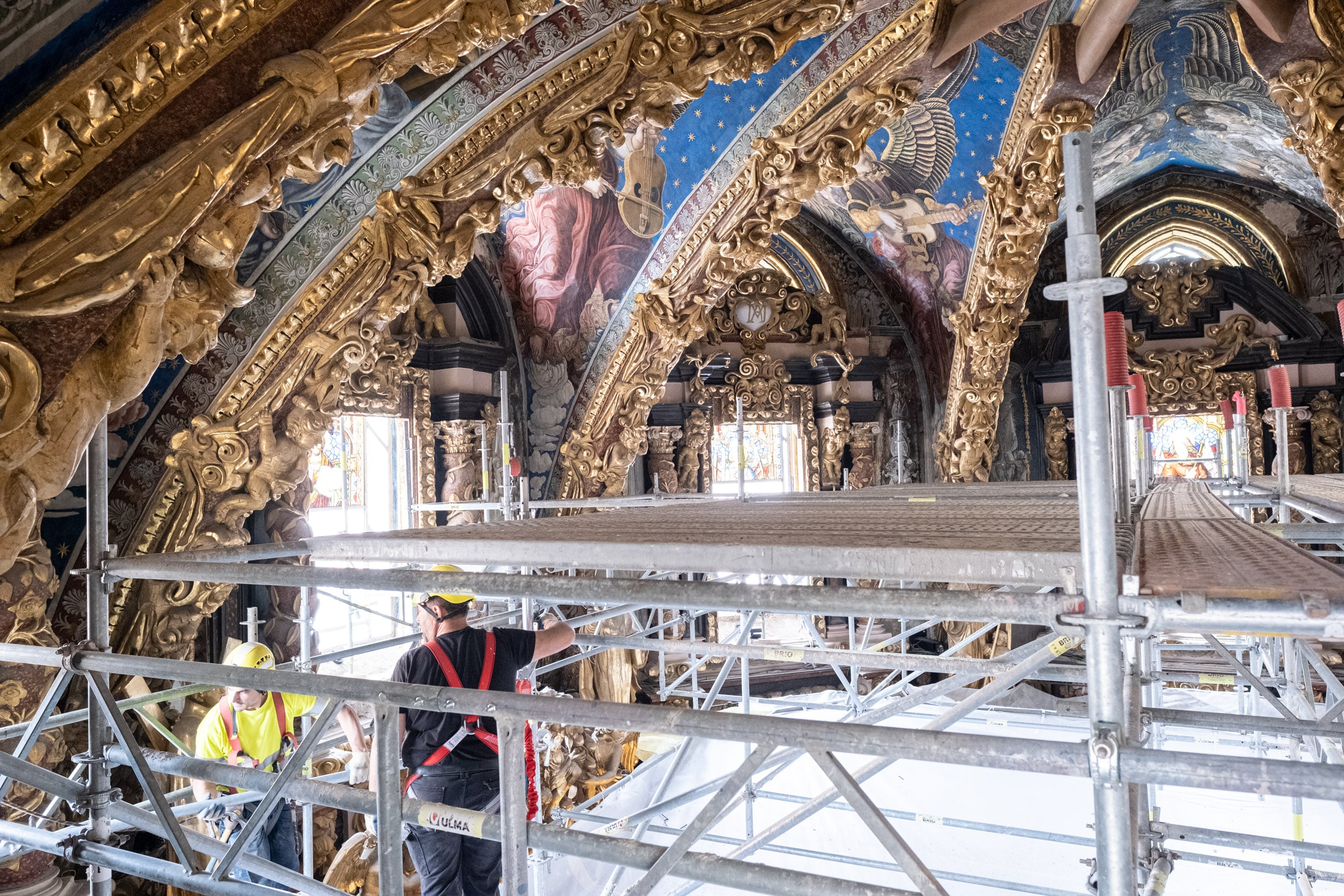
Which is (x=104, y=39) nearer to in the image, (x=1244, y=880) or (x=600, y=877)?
(x=600, y=877)

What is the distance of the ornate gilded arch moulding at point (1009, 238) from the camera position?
21.1 feet

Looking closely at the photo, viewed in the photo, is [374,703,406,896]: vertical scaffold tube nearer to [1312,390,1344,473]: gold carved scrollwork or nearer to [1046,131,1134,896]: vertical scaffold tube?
[1046,131,1134,896]: vertical scaffold tube

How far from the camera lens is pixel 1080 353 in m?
1.30

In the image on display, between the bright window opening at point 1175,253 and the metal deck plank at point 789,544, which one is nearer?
the metal deck plank at point 789,544

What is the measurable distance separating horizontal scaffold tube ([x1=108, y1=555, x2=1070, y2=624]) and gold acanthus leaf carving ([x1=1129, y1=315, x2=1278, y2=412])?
10596 millimetres

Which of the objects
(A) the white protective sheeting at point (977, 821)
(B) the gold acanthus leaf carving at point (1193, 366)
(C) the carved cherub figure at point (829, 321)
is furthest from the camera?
(C) the carved cherub figure at point (829, 321)

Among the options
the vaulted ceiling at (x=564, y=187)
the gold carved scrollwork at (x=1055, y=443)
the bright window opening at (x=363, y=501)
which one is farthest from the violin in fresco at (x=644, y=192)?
the gold carved scrollwork at (x=1055, y=443)

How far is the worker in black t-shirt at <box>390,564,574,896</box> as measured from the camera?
9.91 ft

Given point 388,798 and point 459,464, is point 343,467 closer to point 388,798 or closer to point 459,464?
point 459,464

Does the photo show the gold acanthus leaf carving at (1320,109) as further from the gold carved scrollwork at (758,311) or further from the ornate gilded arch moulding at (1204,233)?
the gold carved scrollwork at (758,311)

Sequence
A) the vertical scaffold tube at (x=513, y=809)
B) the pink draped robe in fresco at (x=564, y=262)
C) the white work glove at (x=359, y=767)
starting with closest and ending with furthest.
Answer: the vertical scaffold tube at (x=513, y=809) → the white work glove at (x=359, y=767) → the pink draped robe in fresco at (x=564, y=262)

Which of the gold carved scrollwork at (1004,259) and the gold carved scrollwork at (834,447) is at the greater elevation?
the gold carved scrollwork at (1004,259)

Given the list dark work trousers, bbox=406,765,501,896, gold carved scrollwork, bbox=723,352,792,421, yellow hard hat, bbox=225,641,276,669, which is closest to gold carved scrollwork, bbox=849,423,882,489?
gold carved scrollwork, bbox=723,352,792,421

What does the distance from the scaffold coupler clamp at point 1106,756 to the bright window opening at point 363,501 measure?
6.68 metres
